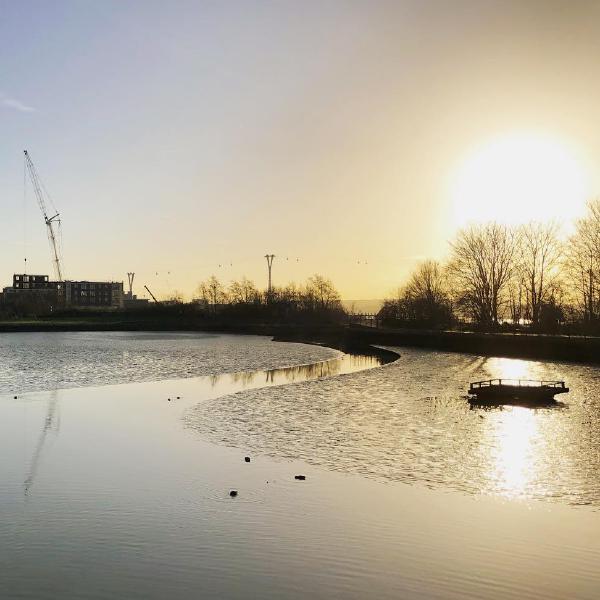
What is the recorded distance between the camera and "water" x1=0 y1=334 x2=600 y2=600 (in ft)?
39.0

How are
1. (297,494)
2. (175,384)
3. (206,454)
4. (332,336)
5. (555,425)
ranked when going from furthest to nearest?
(332,336), (175,384), (555,425), (206,454), (297,494)

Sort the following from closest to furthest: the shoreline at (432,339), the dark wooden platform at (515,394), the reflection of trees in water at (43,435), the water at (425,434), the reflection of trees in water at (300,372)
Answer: the reflection of trees in water at (43,435), the water at (425,434), the dark wooden platform at (515,394), the reflection of trees in water at (300,372), the shoreline at (432,339)

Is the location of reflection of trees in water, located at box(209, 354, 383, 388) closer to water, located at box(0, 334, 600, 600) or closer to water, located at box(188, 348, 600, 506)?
water, located at box(188, 348, 600, 506)

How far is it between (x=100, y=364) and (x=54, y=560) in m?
51.4

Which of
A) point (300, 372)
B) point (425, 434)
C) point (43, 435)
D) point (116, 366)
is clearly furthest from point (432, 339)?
point (43, 435)

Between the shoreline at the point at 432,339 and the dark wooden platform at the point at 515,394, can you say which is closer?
the dark wooden platform at the point at 515,394

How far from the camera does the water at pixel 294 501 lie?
11.9m

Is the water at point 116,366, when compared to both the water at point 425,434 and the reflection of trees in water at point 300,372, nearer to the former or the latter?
the reflection of trees in water at point 300,372

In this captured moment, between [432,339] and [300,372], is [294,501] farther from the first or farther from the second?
[432,339]

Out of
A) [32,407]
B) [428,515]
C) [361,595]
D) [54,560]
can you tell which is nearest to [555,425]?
[428,515]

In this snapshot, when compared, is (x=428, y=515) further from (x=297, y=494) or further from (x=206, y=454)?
(x=206, y=454)

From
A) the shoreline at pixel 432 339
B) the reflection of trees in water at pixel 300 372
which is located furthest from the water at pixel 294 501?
the shoreline at pixel 432 339

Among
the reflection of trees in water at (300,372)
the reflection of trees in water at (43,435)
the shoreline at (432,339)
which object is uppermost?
the shoreline at (432,339)

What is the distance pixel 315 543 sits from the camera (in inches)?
540
